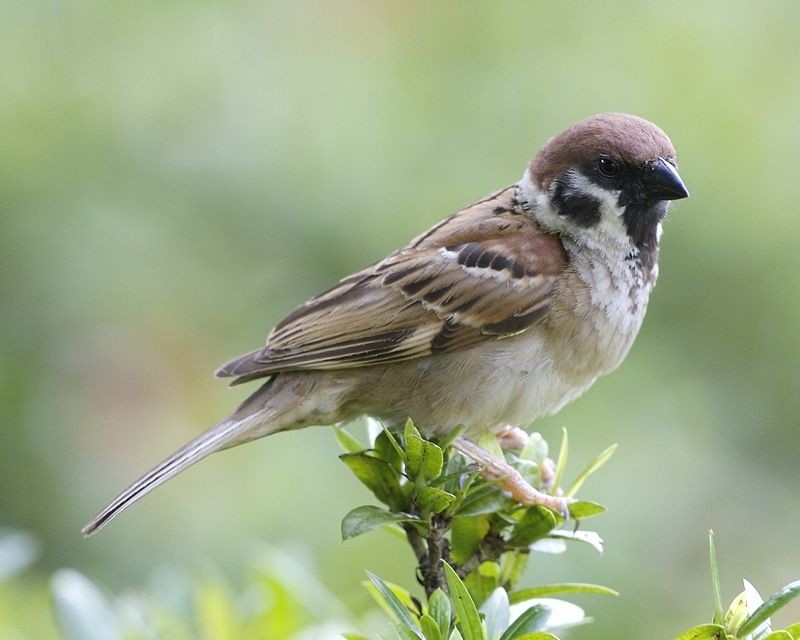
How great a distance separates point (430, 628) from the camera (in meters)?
1.15

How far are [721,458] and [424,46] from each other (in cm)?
168

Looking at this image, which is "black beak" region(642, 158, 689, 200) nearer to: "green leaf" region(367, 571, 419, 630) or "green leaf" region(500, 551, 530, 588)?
"green leaf" region(500, 551, 530, 588)

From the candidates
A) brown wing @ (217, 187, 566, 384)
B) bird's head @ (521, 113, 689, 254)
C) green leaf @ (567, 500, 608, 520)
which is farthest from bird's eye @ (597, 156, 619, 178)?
green leaf @ (567, 500, 608, 520)

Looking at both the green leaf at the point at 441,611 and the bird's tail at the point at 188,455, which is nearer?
the green leaf at the point at 441,611

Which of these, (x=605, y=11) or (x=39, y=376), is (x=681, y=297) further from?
(x=39, y=376)

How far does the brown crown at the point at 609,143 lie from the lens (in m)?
2.23

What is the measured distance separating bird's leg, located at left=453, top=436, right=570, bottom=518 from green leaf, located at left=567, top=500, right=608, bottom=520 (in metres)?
0.01

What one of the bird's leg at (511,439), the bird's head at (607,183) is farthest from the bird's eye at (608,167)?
the bird's leg at (511,439)

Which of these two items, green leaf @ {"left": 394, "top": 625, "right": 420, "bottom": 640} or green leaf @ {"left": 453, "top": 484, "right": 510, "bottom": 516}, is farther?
green leaf @ {"left": 453, "top": 484, "right": 510, "bottom": 516}

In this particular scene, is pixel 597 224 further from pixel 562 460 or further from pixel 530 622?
pixel 530 622

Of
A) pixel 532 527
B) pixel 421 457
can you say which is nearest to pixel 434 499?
pixel 421 457

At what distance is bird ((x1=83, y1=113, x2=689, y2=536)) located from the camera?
2.24 meters

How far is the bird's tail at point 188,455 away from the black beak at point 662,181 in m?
0.84

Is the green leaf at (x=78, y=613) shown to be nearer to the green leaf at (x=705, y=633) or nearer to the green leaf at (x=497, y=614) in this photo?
the green leaf at (x=497, y=614)
